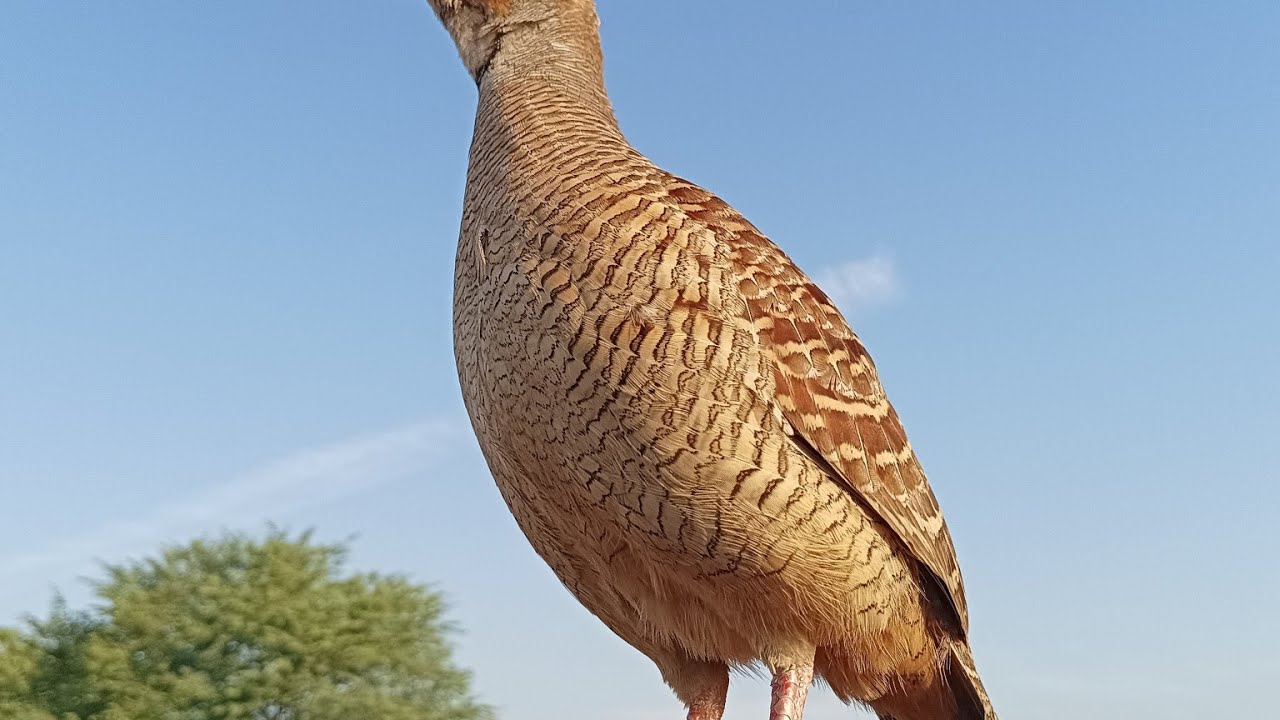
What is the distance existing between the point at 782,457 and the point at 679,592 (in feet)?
2.08

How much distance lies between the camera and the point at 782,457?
3.68 m

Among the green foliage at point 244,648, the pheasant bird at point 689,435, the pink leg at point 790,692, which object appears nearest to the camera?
the pheasant bird at point 689,435

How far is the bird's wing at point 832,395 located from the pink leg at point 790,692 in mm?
607

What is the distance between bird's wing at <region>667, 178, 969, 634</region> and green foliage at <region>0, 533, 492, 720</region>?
12169 mm

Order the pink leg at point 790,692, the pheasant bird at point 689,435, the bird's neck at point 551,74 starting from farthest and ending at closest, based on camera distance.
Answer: the bird's neck at point 551,74, the pink leg at point 790,692, the pheasant bird at point 689,435

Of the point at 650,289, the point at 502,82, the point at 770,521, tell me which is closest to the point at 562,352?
the point at 650,289

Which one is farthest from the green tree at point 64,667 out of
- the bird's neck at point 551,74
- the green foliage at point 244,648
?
the bird's neck at point 551,74

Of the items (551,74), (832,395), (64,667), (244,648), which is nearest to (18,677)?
(64,667)

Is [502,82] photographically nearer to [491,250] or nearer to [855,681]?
[491,250]

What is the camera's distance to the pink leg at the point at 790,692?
3.83m

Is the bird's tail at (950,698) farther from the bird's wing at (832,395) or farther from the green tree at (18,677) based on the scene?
the green tree at (18,677)

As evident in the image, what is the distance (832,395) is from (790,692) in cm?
107

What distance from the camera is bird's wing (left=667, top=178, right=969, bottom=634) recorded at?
3891 millimetres

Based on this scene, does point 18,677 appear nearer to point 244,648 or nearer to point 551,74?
point 244,648
